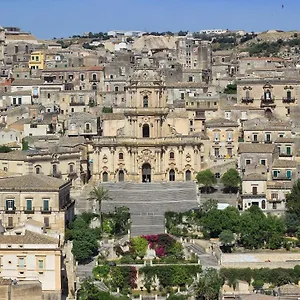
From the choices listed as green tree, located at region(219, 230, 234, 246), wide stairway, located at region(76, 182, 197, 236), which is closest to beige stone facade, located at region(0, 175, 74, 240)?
wide stairway, located at region(76, 182, 197, 236)

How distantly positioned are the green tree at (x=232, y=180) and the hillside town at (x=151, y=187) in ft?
0.20

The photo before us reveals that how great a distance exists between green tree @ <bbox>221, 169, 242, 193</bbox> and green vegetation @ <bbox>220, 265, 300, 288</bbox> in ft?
39.6

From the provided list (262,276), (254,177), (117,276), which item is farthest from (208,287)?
(254,177)

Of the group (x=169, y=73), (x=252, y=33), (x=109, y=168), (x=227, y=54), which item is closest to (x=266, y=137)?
(x=109, y=168)

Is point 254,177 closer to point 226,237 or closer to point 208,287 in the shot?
point 226,237

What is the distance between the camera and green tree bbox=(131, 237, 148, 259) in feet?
197

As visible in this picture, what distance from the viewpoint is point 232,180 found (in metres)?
69.3

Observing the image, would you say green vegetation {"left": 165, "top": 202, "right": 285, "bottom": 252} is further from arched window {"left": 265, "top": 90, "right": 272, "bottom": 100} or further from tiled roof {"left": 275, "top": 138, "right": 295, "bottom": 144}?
arched window {"left": 265, "top": 90, "right": 272, "bottom": 100}

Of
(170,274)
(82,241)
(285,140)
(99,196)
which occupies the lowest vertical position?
(170,274)

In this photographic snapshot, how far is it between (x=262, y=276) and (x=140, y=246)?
6.94m

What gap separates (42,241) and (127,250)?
751 cm

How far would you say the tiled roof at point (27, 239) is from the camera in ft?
178

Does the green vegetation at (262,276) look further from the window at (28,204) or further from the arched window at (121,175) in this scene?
the arched window at (121,175)

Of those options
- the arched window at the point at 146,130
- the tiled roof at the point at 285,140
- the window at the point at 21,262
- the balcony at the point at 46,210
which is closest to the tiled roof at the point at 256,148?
the tiled roof at the point at 285,140
